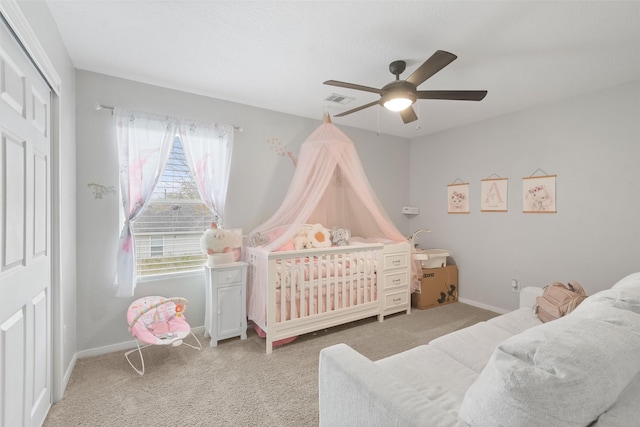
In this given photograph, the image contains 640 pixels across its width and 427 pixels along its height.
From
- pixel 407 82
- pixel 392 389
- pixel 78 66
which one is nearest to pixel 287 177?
pixel 407 82

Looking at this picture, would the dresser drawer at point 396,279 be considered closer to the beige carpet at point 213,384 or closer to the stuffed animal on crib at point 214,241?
the beige carpet at point 213,384

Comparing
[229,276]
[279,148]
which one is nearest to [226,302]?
[229,276]

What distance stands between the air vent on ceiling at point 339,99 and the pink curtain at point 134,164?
1.64 m

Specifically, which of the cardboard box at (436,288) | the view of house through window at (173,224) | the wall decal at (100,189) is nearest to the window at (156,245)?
the view of house through window at (173,224)

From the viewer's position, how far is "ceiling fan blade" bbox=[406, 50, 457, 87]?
5.67 feet

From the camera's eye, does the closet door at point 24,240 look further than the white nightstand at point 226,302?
No

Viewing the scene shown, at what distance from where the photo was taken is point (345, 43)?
7.01 ft

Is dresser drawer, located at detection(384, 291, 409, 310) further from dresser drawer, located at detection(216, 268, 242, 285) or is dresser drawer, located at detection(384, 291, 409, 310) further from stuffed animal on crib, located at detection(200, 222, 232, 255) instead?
stuffed animal on crib, located at detection(200, 222, 232, 255)

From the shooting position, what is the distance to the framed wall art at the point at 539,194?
3.28 metres

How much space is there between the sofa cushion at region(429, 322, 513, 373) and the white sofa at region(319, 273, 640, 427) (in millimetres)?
276

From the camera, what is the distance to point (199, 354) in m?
2.59

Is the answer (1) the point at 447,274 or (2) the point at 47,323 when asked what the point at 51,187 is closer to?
(2) the point at 47,323

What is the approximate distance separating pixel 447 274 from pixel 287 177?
2580mm

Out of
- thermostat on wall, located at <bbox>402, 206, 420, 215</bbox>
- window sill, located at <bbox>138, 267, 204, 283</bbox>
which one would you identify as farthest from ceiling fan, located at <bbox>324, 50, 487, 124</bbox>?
thermostat on wall, located at <bbox>402, 206, 420, 215</bbox>
